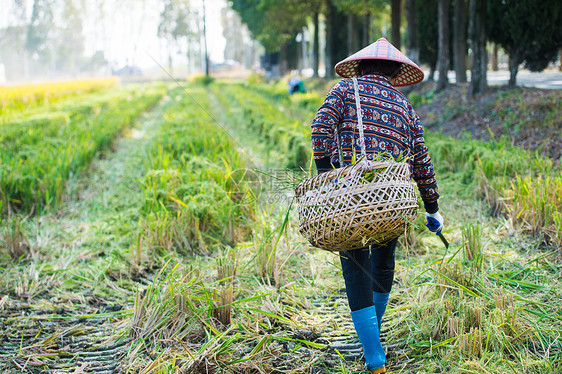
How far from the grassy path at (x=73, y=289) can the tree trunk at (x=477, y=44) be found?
5.96 metres

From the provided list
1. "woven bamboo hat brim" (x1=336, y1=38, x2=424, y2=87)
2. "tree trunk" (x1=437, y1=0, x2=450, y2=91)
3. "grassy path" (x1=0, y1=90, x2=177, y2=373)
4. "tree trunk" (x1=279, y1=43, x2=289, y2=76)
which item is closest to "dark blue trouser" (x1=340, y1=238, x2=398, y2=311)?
"woven bamboo hat brim" (x1=336, y1=38, x2=424, y2=87)

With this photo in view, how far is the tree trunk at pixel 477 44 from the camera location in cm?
758

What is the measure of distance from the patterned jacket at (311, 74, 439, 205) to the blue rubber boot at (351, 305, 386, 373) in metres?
0.64

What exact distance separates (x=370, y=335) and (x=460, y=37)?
8.84 metres

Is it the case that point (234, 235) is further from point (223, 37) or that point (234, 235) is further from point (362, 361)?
point (223, 37)

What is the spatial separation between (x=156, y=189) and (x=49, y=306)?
5.11 feet

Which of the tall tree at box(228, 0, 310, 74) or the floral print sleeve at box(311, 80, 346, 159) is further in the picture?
the tall tree at box(228, 0, 310, 74)

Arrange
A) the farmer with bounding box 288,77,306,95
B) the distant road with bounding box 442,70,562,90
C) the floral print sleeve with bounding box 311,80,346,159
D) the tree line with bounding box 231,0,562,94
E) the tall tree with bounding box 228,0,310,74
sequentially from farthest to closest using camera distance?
1. the tall tree with bounding box 228,0,310,74
2. the farmer with bounding box 288,77,306,95
3. the distant road with bounding box 442,70,562,90
4. the tree line with bounding box 231,0,562,94
5. the floral print sleeve with bounding box 311,80,346,159

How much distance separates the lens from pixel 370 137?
1.94 metres

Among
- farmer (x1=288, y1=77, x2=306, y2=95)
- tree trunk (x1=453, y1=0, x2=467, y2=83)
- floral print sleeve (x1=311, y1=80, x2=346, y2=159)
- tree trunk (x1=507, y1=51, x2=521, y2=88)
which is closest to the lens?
floral print sleeve (x1=311, y1=80, x2=346, y2=159)

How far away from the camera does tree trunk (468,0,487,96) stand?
7.58 metres

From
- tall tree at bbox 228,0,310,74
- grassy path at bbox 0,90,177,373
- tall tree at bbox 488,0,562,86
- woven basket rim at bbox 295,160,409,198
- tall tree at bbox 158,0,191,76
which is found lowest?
grassy path at bbox 0,90,177,373

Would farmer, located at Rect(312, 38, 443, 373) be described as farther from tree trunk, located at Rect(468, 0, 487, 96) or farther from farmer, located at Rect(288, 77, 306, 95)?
farmer, located at Rect(288, 77, 306, 95)

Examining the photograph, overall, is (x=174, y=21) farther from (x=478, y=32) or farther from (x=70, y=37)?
(x=478, y=32)
